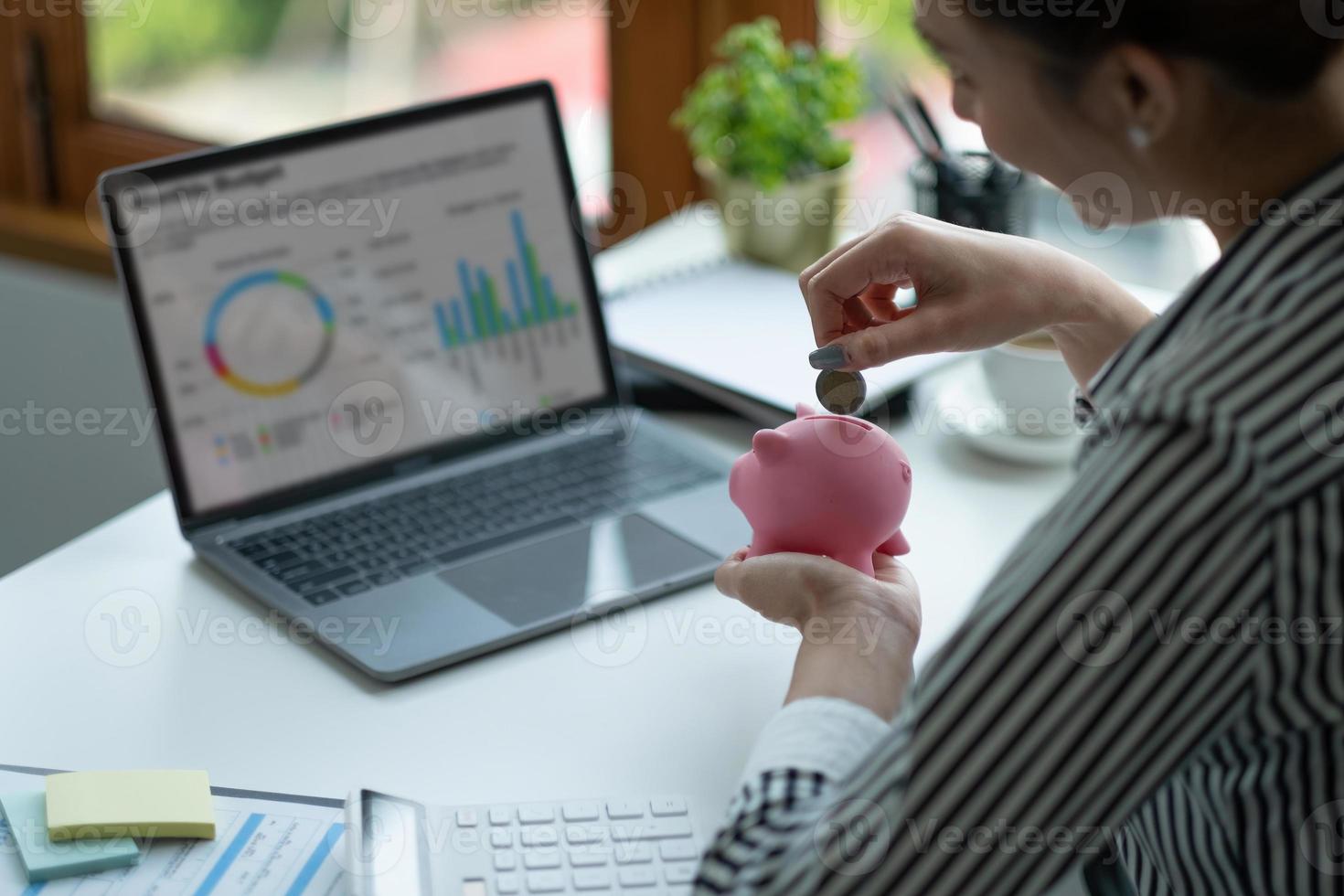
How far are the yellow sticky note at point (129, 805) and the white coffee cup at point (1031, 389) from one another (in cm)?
69

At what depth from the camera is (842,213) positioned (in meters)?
1.40

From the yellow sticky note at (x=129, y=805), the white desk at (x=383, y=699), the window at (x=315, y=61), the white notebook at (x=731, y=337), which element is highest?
the window at (x=315, y=61)

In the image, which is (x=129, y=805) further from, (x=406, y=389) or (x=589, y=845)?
(x=406, y=389)

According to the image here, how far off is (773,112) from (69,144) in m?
1.11

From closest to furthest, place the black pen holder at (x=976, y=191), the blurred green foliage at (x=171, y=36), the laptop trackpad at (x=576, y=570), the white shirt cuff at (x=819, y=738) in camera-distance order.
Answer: the white shirt cuff at (x=819, y=738), the laptop trackpad at (x=576, y=570), the black pen holder at (x=976, y=191), the blurred green foliage at (x=171, y=36)

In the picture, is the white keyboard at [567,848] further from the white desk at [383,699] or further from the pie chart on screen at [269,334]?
the pie chart on screen at [269,334]

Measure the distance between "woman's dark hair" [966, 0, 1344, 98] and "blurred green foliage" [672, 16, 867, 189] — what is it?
0.80m

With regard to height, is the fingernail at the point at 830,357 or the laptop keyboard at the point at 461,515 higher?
the fingernail at the point at 830,357

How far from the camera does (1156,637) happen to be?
1.69 feet

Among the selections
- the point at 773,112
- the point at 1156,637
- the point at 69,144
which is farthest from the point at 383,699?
the point at 69,144

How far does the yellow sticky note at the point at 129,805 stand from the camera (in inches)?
27.3

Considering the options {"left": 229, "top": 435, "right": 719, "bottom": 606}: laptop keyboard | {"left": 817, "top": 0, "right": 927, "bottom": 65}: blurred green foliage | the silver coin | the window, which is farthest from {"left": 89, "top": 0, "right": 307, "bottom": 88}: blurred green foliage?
the silver coin

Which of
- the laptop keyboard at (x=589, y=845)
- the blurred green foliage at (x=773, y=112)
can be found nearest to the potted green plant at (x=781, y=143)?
the blurred green foliage at (x=773, y=112)

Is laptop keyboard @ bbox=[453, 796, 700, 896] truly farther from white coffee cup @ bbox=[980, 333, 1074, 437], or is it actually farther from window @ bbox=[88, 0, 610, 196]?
window @ bbox=[88, 0, 610, 196]
